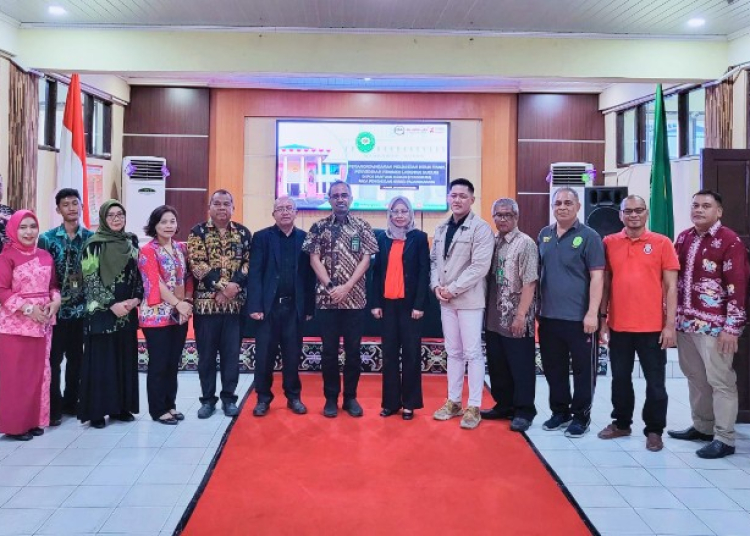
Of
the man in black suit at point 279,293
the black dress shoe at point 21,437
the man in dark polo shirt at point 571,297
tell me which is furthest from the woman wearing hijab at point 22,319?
the man in dark polo shirt at point 571,297

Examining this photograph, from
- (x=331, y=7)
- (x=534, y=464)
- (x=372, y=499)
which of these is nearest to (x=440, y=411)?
(x=534, y=464)

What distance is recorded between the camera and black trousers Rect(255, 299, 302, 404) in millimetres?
3947

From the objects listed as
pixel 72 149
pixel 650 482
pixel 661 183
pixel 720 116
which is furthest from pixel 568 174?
pixel 650 482

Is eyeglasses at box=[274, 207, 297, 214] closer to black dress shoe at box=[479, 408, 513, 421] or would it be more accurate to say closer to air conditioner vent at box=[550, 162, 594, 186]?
black dress shoe at box=[479, 408, 513, 421]

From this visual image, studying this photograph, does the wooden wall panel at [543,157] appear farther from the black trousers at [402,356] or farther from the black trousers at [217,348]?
the black trousers at [217,348]

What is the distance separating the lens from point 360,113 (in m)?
9.21

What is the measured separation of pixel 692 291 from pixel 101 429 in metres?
3.52

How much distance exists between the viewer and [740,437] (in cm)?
370

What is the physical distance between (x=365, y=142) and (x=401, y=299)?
5.67m

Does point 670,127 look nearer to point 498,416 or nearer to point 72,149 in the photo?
point 498,416

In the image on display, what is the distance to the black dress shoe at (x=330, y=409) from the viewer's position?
3.99 m

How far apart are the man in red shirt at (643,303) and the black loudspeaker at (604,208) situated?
126 inches

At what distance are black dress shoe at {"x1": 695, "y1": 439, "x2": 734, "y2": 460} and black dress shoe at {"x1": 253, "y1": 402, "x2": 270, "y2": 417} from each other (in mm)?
2541

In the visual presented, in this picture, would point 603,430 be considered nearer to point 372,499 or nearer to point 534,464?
point 534,464
